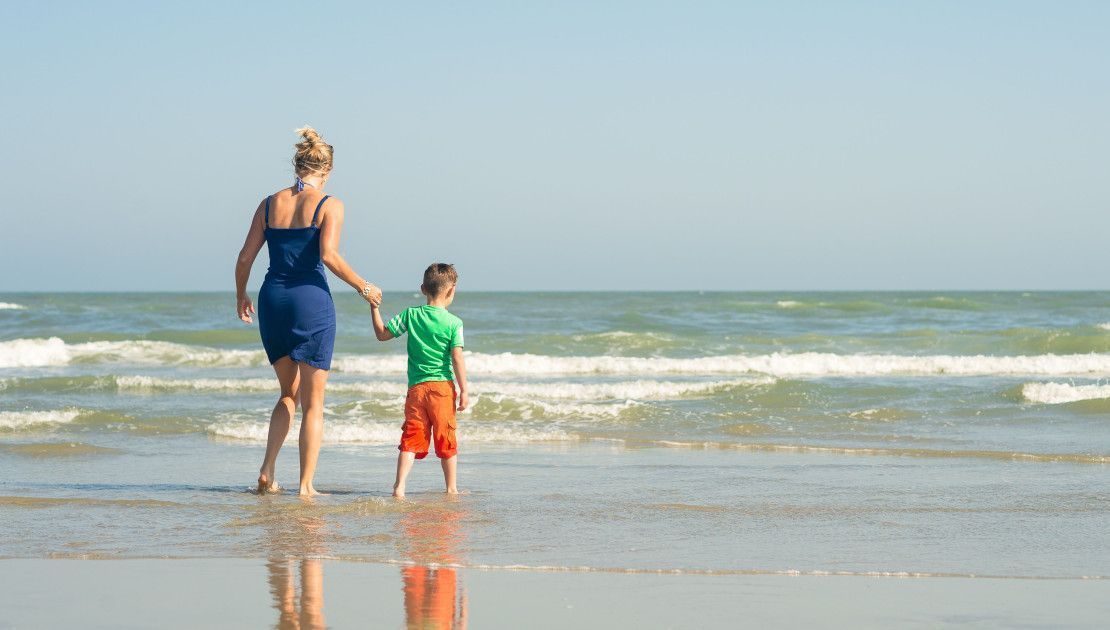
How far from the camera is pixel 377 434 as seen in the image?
912cm

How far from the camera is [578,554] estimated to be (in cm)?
454

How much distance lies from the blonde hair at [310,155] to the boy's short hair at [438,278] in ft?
2.44

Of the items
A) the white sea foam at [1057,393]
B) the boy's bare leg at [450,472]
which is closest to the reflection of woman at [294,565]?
the boy's bare leg at [450,472]

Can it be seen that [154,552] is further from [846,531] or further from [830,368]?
[830,368]

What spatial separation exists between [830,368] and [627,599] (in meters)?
14.8

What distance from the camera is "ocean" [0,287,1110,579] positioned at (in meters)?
4.67

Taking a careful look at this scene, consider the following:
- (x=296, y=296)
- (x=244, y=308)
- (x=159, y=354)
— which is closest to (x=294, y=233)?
(x=296, y=296)

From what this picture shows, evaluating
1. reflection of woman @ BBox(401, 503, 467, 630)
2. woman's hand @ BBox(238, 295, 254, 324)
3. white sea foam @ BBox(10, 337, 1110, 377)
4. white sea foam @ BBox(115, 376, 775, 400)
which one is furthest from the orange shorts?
white sea foam @ BBox(10, 337, 1110, 377)

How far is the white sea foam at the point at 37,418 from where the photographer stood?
31.0ft

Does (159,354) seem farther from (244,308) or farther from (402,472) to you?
(402,472)

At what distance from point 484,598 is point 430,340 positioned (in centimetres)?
237

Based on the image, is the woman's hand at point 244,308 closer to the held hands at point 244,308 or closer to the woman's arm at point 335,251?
the held hands at point 244,308

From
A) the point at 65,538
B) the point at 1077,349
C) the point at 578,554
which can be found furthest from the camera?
the point at 1077,349

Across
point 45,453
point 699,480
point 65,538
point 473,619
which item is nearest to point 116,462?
point 45,453
